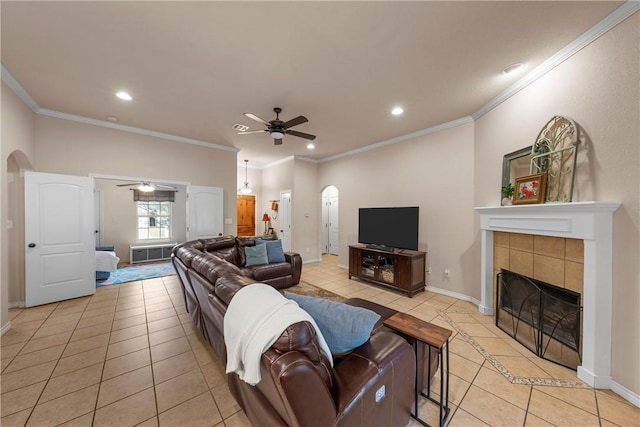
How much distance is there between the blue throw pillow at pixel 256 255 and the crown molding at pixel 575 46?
427cm

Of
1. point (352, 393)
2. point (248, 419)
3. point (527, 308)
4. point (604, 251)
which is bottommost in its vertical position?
point (248, 419)

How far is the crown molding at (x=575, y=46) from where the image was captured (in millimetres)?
1766

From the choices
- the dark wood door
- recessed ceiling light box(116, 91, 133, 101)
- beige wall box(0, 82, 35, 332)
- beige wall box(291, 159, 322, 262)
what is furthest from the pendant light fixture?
beige wall box(0, 82, 35, 332)

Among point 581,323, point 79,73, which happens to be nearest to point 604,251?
point 581,323

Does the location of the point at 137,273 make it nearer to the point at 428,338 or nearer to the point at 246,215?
the point at 246,215

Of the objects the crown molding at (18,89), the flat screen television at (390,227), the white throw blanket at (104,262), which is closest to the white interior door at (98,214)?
the white throw blanket at (104,262)

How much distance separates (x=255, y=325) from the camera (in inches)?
43.1

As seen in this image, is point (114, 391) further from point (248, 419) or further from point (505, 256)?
point (505, 256)

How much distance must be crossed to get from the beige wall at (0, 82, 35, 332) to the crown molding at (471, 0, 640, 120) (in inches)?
237

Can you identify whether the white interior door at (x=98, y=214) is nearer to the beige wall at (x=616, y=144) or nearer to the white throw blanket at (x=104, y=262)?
the white throw blanket at (x=104, y=262)

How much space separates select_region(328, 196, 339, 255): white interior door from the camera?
7930 mm

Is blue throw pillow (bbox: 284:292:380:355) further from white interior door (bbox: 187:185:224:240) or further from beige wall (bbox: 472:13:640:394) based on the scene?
white interior door (bbox: 187:185:224:240)

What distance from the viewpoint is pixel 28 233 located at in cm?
330

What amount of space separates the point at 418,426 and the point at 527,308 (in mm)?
2047
